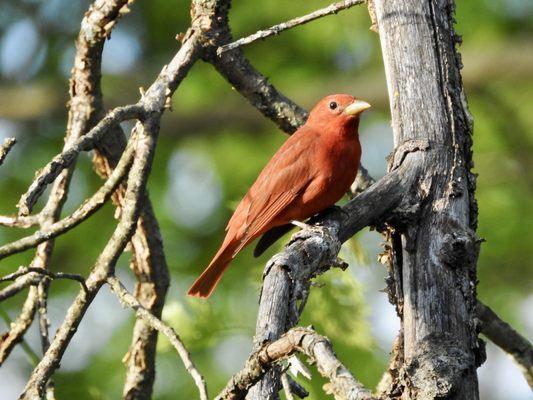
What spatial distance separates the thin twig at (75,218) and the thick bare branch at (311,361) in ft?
3.14

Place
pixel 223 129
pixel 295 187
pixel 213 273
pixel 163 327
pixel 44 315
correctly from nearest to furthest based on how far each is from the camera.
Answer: pixel 163 327
pixel 44 315
pixel 295 187
pixel 213 273
pixel 223 129

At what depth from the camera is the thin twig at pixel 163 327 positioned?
314cm

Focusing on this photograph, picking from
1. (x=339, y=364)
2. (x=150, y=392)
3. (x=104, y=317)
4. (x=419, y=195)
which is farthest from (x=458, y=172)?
(x=104, y=317)

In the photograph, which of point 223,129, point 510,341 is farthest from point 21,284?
point 223,129

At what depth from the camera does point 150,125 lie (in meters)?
3.85

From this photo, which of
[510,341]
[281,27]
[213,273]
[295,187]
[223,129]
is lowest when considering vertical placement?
[510,341]

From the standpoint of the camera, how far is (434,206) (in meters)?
3.60

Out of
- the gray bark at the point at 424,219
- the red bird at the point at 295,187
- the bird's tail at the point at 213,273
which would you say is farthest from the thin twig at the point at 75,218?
the bird's tail at the point at 213,273

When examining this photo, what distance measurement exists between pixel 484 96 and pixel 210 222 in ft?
8.19

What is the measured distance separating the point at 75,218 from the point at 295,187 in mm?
1901

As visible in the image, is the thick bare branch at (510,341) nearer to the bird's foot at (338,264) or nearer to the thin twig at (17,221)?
the bird's foot at (338,264)

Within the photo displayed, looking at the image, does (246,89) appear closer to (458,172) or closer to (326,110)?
(326,110)

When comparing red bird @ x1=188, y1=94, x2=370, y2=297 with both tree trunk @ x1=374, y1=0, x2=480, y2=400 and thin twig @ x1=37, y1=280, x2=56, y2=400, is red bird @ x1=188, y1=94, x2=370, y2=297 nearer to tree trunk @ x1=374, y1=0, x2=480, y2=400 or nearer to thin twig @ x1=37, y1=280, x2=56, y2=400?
tree trunk @ x1=374, y1=0, x2=480, y2=400

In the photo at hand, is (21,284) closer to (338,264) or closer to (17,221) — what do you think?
(17,221)
